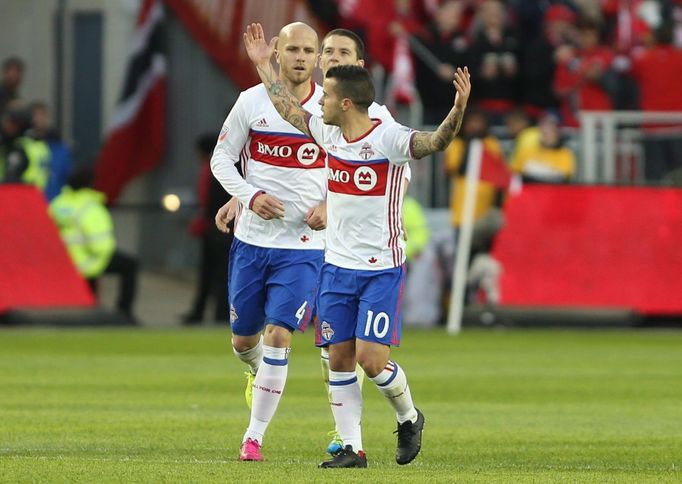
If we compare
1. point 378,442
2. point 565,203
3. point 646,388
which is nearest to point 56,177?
point 565,203

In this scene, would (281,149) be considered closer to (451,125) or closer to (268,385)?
(268,385)

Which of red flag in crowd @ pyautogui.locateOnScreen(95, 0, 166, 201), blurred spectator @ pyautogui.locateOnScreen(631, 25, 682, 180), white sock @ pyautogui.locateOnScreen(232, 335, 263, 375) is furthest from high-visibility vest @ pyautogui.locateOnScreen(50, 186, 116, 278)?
white sock @ pyautogui.locateOnScreen(232, 335, 263, 375)

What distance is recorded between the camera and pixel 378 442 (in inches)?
449

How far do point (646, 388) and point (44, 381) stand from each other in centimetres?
481

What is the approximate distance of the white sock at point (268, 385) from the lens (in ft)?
33.5

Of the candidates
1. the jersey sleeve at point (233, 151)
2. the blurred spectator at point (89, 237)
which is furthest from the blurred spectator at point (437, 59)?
the jersey sleeve at point (233, 151)

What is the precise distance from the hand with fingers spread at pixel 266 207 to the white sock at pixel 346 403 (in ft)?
3.13

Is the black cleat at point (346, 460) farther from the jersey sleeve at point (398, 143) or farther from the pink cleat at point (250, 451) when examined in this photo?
the jersey sleeve at point (398, 143)

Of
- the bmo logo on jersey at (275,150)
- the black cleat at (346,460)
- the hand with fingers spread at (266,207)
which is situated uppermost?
the bmo logo on jersey at (275,150)

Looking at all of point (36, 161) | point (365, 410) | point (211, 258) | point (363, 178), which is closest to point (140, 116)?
point (36, 161)

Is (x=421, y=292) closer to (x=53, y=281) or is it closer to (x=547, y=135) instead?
(x=547, y=135)

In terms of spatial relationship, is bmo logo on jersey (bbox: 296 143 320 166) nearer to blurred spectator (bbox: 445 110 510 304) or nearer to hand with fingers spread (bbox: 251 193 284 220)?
hand with fingers spread (bbox: 251 193 284 220)

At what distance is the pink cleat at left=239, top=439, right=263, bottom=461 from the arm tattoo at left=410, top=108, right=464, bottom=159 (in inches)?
68.6

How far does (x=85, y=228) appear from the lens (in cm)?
2275
